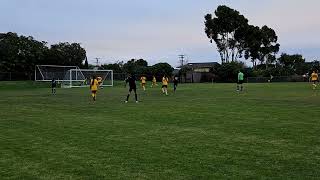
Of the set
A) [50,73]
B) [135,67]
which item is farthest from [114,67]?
[50,73]

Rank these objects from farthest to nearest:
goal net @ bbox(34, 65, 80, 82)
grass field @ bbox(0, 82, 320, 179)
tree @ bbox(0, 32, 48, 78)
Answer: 1. tree @ bbox(0, 32, 48, 78)
2. goal net @ bbox(34, 65, 80, 82)
3. grass field @ bbox(0, 82, 320, 179)

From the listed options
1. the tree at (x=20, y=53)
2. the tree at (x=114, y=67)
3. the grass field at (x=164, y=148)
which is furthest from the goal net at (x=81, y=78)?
the grass field at (x=164, y=148)

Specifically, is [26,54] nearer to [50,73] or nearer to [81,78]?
[50,73]

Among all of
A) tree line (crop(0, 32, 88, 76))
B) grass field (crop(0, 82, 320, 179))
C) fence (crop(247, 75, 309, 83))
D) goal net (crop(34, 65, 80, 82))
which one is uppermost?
tree line (crop(0, 32, 88, 76))

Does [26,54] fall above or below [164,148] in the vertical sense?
above

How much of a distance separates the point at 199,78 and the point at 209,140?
84.0 meters

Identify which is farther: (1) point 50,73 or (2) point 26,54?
(2) point 26,54

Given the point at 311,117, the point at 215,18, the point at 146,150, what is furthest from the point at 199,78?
the point at 146,150

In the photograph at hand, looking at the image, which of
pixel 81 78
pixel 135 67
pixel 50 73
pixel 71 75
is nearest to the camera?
pixel 71 75

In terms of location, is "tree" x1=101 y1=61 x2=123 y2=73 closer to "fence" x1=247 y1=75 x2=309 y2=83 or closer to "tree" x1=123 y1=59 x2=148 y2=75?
"tree" x1=123 y1=59 x2=148 y2=75

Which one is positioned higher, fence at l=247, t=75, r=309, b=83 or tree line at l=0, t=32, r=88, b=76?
tree line at l=0, t=32, r=88, b=76

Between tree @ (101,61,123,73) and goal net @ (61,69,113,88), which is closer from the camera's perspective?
goal net @ (61,69,113,88)

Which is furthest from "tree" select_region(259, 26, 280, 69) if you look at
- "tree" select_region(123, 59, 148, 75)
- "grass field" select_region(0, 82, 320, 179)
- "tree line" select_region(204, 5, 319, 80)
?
"grass field" select_region(0, 82, 320, 179)

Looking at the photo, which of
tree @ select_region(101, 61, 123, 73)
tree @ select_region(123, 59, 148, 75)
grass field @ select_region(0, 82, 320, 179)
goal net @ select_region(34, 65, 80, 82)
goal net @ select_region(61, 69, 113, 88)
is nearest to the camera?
grass field @ select_region(0, 82, 320, 179)
